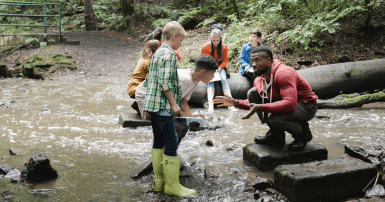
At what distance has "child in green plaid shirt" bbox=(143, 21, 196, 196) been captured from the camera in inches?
116

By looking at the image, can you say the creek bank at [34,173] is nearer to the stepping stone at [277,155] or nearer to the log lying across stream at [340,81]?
the stepping stone at [277,155]

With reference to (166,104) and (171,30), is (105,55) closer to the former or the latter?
(171,30)

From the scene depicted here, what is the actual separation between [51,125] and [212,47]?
12.8 feet

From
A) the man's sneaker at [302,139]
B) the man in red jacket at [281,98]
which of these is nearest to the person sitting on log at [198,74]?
the man in red jacket at [281,98]

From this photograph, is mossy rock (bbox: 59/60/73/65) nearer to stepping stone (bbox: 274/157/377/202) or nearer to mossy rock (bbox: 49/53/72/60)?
mossy rock (bbox: 49/53/72/60)

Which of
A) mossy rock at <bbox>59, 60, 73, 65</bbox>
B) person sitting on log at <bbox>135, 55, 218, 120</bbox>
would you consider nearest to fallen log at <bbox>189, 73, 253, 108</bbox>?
person sitting on log at <bbox>135, 55, 218, 120</bbox>

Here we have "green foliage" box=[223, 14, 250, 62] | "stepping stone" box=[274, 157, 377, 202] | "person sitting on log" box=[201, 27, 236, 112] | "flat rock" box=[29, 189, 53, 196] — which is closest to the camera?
"stepping stone" box=[274, 157, 377, 202]

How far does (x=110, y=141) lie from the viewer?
Answer: 15.8 ft

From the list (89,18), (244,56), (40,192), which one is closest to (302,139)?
(40,192)

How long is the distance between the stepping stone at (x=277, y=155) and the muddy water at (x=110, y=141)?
Answer: 133 millimetres

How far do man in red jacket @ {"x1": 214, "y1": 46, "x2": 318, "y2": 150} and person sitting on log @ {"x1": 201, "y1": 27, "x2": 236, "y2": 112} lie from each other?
3175mm

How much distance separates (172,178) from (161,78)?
1.08 meters

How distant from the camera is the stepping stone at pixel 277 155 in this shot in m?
3.63

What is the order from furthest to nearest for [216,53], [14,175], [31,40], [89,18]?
[89,18]
[31,40]
[216,53]
[14,175]
